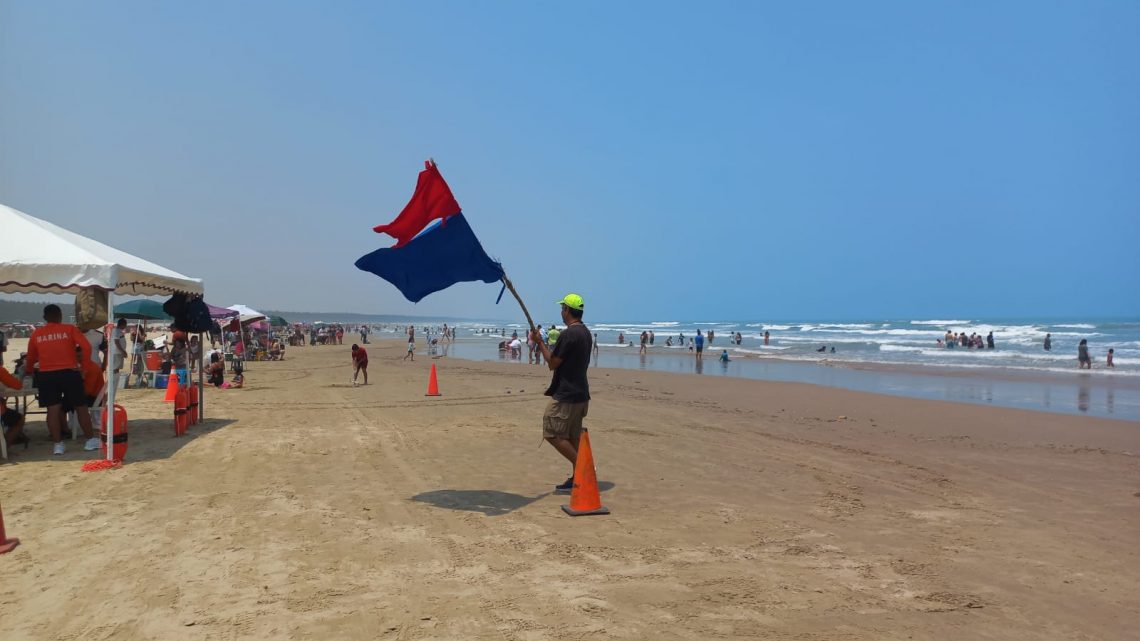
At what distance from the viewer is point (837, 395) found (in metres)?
19.0

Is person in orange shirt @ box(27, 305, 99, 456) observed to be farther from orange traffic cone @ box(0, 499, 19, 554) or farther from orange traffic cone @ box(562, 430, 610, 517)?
orange traffic cone @ box(562, 430, 610, 517)

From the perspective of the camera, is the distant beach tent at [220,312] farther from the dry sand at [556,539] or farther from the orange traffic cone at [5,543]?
the orange traffic cone at [5,543]

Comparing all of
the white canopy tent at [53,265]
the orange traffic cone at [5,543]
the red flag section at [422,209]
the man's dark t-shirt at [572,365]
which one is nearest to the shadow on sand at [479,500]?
the man's dark t-shirt at [572,365]

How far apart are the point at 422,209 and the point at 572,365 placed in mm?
2109

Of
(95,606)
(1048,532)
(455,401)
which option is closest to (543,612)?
(95,606)

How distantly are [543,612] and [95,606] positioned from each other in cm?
267

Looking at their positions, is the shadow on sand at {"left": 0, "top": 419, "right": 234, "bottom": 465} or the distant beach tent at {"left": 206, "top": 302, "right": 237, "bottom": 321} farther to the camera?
the distant beach tent at {"left": 206, "top": 302, "right": 237, "bottom": 321}

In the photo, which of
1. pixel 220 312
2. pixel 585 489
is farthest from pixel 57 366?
pixel 220 312

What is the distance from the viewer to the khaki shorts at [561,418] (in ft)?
21.2

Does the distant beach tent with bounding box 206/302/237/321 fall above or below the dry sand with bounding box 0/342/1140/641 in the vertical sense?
above

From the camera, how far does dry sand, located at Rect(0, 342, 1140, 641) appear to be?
3.88m

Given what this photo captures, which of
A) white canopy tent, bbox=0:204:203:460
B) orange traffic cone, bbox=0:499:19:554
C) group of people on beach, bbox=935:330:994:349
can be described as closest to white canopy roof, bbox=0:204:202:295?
white canopy tent, bbox=0:204:203:460

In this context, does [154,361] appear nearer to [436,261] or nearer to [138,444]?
[138,444]

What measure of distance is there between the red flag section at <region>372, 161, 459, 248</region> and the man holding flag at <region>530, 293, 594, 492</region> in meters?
1.49
